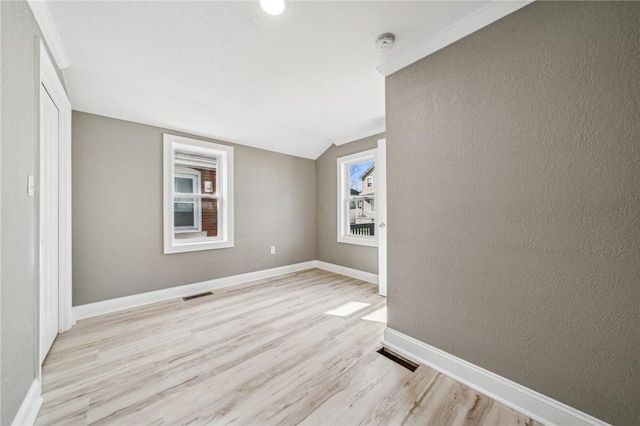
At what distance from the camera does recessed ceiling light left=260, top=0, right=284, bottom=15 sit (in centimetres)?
138

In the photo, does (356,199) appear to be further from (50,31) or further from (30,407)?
(30,407)

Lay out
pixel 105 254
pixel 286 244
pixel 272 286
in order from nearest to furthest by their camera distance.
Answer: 1. pixel 105 254
2. pixel 272 286
3. pixel 286 244

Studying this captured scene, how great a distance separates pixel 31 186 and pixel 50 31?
111cm

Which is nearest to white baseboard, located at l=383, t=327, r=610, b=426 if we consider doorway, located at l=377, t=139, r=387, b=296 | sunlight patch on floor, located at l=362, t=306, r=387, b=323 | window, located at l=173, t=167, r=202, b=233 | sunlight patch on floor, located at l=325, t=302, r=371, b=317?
sunlight patch on floor, located at l=362, t=306, r=387, b=323

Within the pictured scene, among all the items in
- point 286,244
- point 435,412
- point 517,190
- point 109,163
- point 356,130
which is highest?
point 356,130

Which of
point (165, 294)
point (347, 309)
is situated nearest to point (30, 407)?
point (165, 294)

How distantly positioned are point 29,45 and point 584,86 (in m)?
2.96

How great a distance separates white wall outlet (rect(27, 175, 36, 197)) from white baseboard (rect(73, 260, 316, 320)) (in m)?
1.76

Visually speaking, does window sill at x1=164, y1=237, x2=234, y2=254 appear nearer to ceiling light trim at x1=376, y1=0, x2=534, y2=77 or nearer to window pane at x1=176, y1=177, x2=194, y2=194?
window pane at x1=176, y1=177, x2=194, y2=194

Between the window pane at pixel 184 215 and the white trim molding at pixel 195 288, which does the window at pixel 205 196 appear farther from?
the white trim molding at pixel 195 288

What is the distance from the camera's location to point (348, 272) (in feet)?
12.9

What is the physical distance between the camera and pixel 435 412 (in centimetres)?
129

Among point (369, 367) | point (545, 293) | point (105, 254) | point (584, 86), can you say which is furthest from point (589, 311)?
point (105, 254)

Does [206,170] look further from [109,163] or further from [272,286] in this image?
[272,286]
